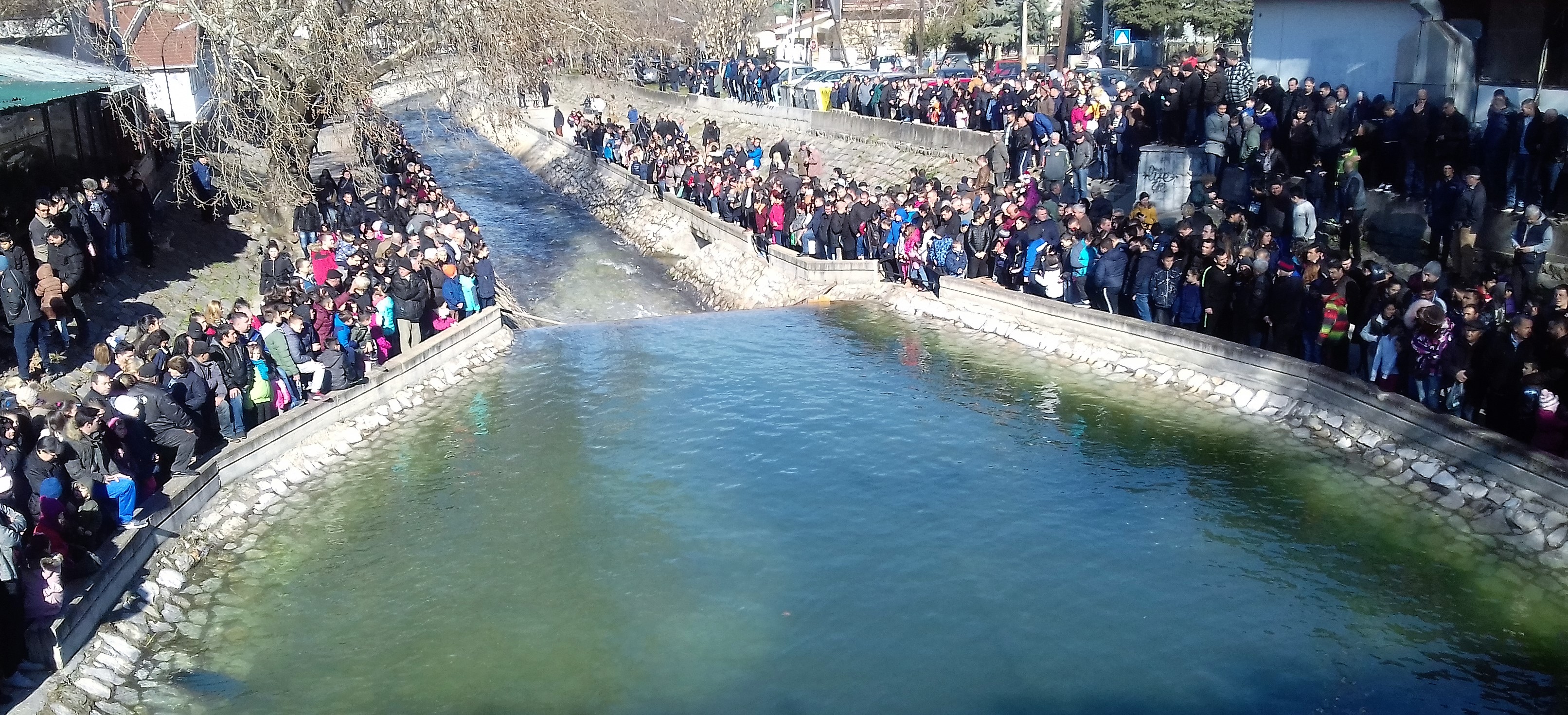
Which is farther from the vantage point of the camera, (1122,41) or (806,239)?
(1122,41)

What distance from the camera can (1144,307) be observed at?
51.6ft

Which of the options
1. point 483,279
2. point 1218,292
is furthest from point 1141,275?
point 483,279

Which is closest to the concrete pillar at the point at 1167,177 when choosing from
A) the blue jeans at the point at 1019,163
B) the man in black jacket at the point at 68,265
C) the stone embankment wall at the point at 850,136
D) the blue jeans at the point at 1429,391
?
the blue jeans at the point at 1019,163

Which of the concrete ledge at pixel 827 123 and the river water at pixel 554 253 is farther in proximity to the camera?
the concrete ledge at pixel 827 123

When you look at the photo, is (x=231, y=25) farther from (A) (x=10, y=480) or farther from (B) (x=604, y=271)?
(A) (x=10, y=480)

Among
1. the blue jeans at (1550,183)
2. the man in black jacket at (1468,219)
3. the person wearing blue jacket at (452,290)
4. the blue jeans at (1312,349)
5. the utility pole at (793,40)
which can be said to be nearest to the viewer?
the blue jeans at (1312,349)

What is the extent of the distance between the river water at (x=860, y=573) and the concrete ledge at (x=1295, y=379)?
657 millimetres

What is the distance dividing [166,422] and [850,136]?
72.5 ft

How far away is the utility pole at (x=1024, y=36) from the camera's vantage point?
4800cm

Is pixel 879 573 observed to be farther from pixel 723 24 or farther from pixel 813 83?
pixel 723 24

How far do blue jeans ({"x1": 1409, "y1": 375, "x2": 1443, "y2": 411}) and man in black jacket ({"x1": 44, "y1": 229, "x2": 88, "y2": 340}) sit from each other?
1460cm

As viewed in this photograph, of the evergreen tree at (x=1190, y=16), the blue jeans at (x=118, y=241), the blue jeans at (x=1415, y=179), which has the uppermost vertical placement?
the evergreen tree at (x=1190, y=16)

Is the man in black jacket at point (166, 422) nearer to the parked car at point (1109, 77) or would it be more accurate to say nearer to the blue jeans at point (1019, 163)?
the blue jeans at point (1019, 163)

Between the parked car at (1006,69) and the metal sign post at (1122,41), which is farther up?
the metal sign post at (1122,41)
